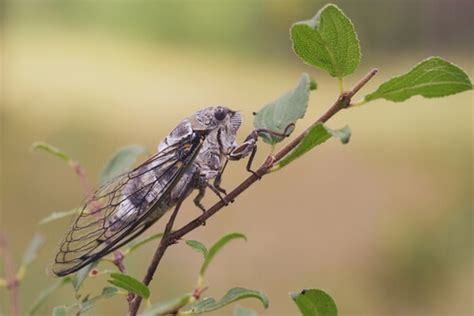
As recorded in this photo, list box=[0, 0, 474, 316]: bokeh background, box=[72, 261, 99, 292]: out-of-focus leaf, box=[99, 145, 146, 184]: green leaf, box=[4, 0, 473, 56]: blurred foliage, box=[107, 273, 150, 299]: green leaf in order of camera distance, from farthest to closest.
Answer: box=[4, 0, 473, 56]: blurred foliage, box=[0, 0, 474, 316]: bokeh background, box=[99, 145, 146, 184]: green leaf, box=[72, 261, 99, 292]: out-of-focus leaf, box=[107, 273, 150, 299]: green leaf

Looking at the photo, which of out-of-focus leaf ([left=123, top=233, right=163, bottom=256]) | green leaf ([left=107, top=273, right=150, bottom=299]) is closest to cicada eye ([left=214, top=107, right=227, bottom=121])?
out-of-focus leaf ([left=123, top=233, right=163, bottom=256])

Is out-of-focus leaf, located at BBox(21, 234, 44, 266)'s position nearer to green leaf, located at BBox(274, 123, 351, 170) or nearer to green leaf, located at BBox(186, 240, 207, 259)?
green leaf, located at BBox(186, 240, 207, 259)

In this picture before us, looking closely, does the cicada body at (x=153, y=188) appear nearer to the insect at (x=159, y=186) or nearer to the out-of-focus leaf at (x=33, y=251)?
the insect at (x=159, y=186)

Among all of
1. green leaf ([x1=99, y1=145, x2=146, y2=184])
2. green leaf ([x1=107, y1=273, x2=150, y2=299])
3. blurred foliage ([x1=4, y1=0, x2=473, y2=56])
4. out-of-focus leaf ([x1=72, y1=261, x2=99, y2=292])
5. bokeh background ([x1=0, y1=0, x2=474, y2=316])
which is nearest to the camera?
green leaf ([x1=107, y1=273, x2=150, y2=299])

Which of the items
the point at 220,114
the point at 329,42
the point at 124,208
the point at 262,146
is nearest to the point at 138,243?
the point at 124,208

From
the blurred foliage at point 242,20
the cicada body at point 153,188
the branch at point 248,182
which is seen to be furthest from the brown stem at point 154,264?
the blurred foliage at point 242,20

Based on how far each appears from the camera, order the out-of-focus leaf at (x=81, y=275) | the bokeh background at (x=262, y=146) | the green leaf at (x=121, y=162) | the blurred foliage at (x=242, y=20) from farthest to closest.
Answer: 1. the blurred foliage at (x=242, y=20)
2. the bokeh background at (x=262, y=146)
3. the green leaf at (x=121, y=162)
4. the out-of-focus leaf at (x=81, y=275)
